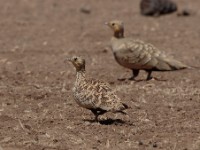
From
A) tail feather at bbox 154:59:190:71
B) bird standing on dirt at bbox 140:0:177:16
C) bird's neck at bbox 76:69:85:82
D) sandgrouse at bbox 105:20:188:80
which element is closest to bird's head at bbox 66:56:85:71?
bird's neck at bbox 76:69:85:82

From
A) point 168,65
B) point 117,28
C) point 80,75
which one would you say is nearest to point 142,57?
point 168,65

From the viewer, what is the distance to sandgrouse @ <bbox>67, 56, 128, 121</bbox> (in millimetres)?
8719

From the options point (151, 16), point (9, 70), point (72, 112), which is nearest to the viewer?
point (72, 112)

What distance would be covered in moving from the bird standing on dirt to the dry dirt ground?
26 centimetres

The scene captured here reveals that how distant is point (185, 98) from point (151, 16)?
10432 millimetres

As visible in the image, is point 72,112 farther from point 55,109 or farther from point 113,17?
point 113,17

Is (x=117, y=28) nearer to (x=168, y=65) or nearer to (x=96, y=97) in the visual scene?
(x=168, y=65)

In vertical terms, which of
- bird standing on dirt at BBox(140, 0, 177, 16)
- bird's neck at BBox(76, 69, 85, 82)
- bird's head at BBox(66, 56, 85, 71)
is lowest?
bird standing on dirt at BBox(140, 0, 177, 16)

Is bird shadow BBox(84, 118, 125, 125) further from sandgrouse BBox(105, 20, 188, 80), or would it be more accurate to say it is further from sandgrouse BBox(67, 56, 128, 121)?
sandgrouse BBox(105, 20, 188, 80)

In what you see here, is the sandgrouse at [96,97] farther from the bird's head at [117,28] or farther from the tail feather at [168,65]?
the bird's head at [117,28]

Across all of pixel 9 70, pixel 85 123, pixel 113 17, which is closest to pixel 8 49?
pixel 9 70

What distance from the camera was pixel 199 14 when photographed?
2122 cm

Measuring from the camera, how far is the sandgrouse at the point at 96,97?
8.72 m

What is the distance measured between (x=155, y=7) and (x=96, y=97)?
12.1 m
